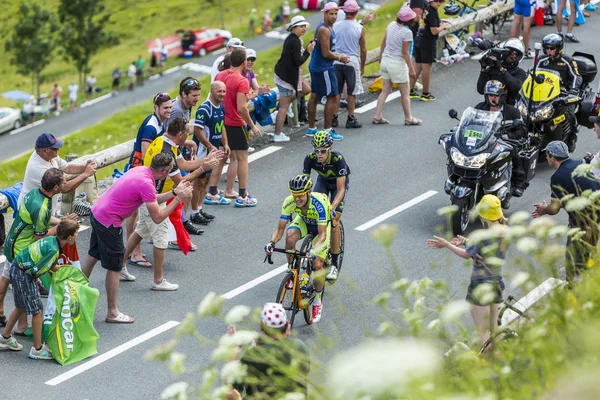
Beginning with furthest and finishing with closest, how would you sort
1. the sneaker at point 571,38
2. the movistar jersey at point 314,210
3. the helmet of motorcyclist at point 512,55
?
the sneaker at point 571,38
the helmet of motorcyclist at point 512,55
the movistar jersey at point 314,210

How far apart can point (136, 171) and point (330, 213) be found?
2229 mm

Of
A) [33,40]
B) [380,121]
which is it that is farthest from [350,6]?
[33,40]

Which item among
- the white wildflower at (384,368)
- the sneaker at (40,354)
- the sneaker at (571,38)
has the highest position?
the white wildflower at (384,368)

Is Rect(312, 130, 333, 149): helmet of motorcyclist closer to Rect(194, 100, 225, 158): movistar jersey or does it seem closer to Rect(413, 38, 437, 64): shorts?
Rect(194, 100, 225, 158): movistar jersey

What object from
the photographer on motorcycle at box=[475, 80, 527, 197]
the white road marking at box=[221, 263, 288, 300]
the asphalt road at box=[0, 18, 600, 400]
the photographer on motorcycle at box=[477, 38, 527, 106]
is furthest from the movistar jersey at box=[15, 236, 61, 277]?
the photographer on motorcycle at box=[477, 38, 527, 106]

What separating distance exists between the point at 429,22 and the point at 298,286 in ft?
29.4

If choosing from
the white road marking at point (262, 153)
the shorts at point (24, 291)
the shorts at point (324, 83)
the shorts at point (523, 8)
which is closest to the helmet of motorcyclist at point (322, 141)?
the shorts at point (24, 291)

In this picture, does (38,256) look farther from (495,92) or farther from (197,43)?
(197,43)

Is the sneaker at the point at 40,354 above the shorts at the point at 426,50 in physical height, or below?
above

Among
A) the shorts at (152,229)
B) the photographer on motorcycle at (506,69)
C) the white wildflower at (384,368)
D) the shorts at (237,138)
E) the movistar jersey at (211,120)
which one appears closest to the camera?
the white wildflower at (384,368)

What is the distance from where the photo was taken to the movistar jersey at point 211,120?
1403 centimetres

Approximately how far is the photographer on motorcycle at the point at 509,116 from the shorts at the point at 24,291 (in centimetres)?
698

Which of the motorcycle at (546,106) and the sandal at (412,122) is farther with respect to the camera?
the sandal at (412,122)

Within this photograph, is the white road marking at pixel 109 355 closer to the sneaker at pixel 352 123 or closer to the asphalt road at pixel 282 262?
the asphalt road at pixel 282 262
